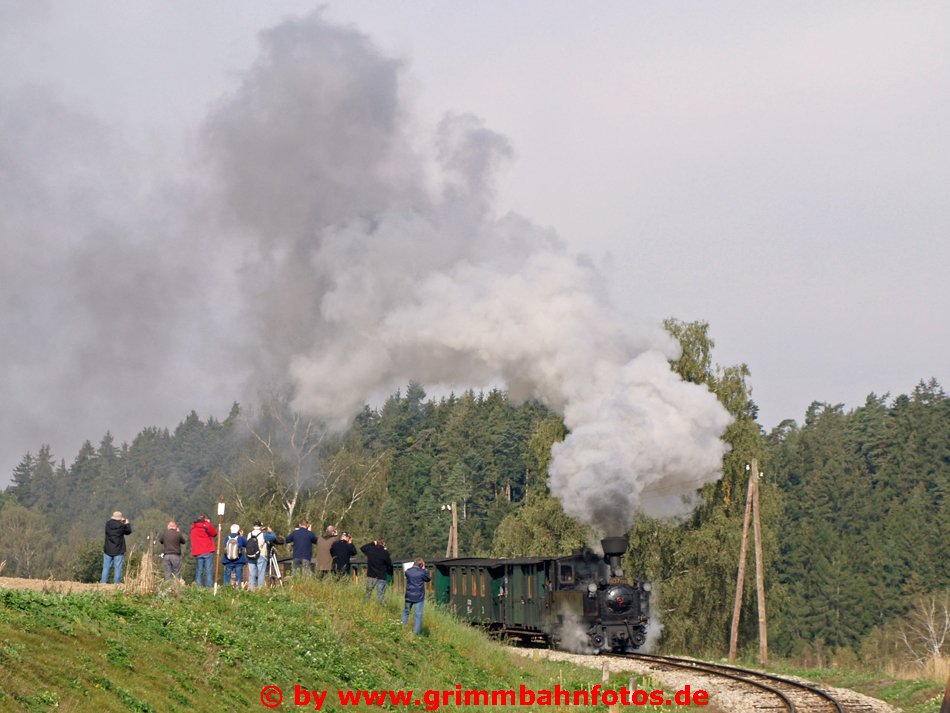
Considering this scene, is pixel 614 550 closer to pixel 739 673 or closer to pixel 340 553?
pixel 739 673

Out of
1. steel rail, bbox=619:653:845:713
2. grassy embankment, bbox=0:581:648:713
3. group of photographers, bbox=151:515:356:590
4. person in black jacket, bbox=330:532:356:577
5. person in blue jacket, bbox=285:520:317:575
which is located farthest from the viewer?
person in blue jacket, bbox=285:520:317:575

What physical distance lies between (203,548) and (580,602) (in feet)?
35.1

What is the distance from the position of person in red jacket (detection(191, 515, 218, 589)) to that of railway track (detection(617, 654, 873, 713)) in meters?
11.0

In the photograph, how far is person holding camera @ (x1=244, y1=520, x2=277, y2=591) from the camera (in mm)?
24312

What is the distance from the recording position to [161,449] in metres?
187

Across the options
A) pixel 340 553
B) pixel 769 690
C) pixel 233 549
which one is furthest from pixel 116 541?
pixel 769 690

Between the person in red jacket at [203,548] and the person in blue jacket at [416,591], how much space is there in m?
4.50

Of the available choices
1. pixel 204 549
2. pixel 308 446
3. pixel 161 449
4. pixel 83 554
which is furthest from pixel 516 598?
pixel 161 449

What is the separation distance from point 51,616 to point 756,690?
15998 mm

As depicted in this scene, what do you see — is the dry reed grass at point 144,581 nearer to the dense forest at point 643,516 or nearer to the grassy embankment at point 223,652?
the grassy embankment at point 223,652

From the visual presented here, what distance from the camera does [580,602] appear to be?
30391mm

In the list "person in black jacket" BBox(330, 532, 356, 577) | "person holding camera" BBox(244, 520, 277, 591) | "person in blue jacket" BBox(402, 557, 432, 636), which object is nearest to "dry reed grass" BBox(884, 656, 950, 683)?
"person in blue jacket" BBox(402, 557, 432, 636)

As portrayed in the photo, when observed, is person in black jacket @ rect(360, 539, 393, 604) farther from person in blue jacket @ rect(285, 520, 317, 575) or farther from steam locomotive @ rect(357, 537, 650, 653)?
steam locomotive @ rect(357, 537, 650, 653)

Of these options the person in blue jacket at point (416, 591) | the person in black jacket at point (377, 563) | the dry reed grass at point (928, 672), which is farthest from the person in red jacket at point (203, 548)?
the dry reed grass at point (928, 672)
